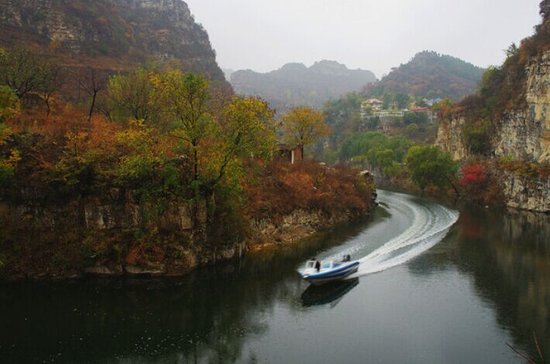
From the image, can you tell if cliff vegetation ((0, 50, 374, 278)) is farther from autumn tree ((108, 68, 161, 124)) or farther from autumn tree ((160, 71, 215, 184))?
autumn tree ((108, 68, 161, 124))

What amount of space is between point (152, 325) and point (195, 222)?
9.91 meters

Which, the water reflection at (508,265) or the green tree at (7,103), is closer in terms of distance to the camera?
the water reflection at (508,265)

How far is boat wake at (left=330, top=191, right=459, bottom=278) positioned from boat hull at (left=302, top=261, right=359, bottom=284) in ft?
4.12

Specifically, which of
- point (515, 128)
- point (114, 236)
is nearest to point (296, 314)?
point (114, 236)

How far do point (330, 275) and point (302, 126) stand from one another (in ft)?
97.5

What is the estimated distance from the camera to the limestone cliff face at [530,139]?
5950 cm

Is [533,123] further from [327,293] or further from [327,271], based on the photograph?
[327,293]

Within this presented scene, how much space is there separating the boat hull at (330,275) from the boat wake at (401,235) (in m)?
1.26

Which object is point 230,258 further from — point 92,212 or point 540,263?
point 540,263

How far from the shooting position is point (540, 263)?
35.3m

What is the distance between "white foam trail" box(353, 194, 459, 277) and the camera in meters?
35.1

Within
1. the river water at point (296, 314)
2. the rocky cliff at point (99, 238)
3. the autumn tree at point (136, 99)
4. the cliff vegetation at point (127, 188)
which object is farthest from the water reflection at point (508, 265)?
the autumn tree at point (136, 99)

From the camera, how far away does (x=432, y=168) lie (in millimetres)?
71875

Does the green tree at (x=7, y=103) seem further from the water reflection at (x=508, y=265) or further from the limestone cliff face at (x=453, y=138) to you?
the limestone cliff face at (x=453, y=138)
